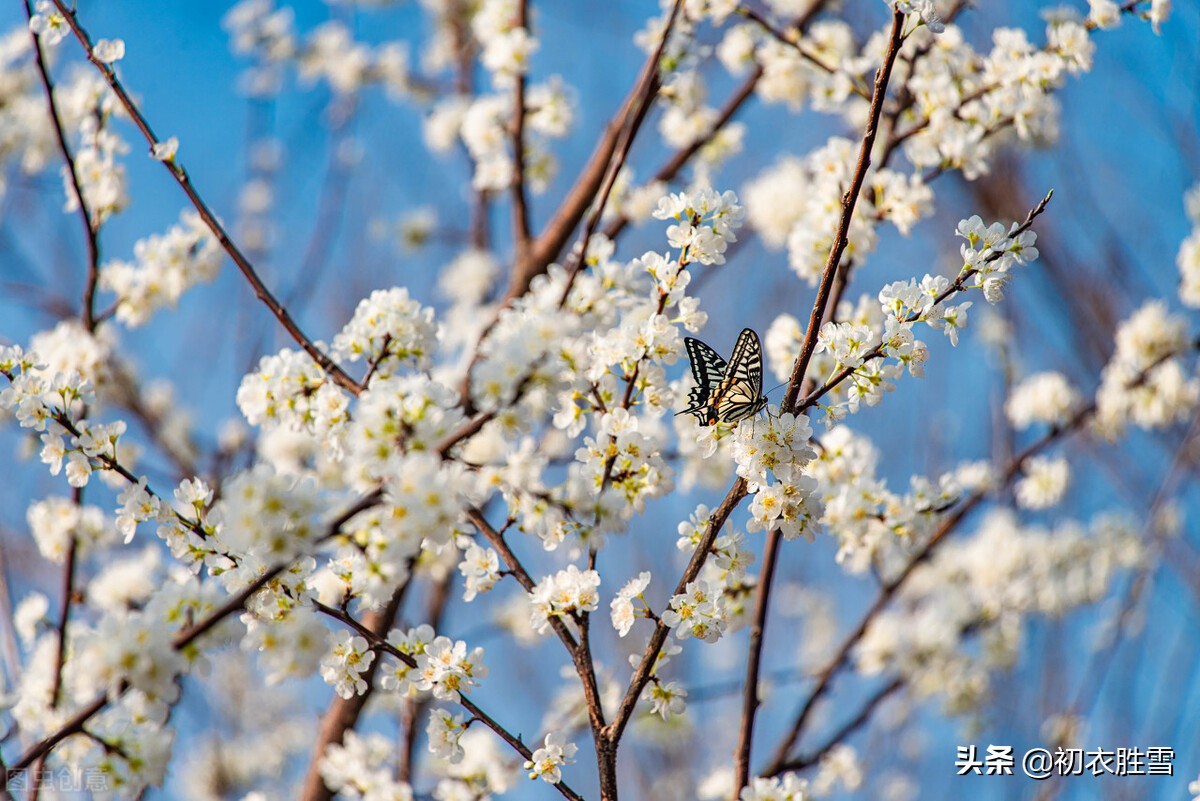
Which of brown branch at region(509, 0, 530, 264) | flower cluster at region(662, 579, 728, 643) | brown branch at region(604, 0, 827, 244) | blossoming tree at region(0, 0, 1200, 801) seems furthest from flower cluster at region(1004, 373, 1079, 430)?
flower cluster at region(662, 579, 728, 643)

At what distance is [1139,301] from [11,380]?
507cm

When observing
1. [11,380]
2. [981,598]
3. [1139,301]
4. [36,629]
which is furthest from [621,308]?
[1139,301]

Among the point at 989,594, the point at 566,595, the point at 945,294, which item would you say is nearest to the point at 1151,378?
the point at 989,594

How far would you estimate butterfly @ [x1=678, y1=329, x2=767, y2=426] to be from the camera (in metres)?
2.00

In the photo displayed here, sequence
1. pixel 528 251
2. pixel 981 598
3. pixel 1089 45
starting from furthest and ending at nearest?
1. pixel 981 598
2. pixel 528 251
3. pixel 1089 45

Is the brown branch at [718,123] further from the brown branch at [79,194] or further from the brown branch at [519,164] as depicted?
the brown branch at [79,194]

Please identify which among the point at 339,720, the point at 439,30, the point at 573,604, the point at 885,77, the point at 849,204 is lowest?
the point at 573,604

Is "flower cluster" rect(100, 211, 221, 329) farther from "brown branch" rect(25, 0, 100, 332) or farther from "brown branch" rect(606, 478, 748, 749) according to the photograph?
"brown branch" rect(606, 478, 748, 749)

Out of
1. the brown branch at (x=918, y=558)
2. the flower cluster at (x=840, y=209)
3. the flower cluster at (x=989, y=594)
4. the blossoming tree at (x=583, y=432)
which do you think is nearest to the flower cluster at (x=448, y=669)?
the blossoming tree at (x=583, y=432)

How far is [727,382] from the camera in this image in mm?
2033

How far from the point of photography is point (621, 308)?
2396 millimetres

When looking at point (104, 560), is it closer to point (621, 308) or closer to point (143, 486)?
point (143, 486)

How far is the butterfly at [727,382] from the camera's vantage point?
1997mm

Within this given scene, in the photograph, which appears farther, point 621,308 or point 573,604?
point 621,308
